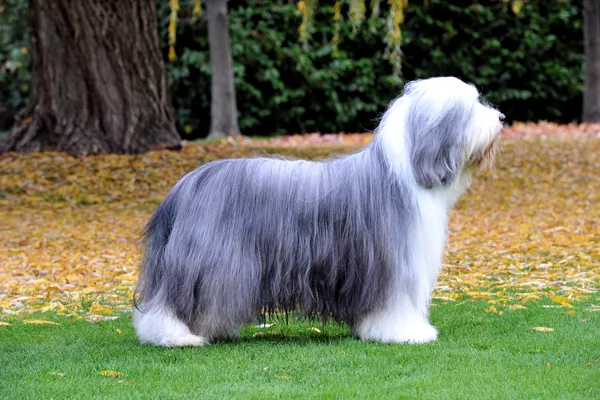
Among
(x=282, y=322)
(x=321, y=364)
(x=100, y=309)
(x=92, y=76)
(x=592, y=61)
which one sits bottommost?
(x=100, y=309)

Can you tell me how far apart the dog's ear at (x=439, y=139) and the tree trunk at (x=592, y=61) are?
592 inches

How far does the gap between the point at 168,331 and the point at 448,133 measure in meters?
1.96

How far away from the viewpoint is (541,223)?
11.1 meters

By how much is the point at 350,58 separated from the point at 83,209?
9.79m

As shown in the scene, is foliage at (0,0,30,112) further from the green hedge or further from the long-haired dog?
the long-haired dog

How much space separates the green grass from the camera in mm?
4664

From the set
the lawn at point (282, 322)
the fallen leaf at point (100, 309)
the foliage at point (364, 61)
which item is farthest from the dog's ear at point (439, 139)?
the foliage at point (364, 61)

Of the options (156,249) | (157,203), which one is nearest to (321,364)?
(156,249)

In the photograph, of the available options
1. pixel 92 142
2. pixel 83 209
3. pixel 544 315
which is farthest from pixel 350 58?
pixel 544 315

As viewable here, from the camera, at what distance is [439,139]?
5.48 m

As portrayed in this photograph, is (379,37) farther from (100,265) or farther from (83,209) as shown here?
(100,265)

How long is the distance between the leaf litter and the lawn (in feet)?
0.07

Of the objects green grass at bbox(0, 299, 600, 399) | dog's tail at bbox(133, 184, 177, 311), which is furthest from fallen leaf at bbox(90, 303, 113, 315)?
dog's tail at bbox(133, 184, 177, 311)

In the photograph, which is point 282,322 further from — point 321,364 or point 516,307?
point 516,307
